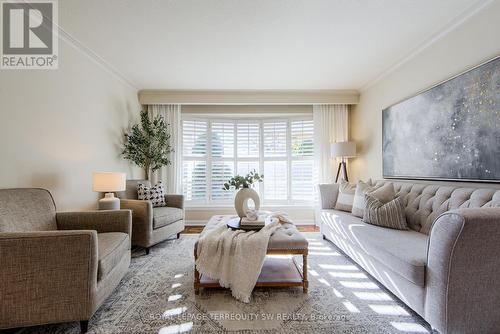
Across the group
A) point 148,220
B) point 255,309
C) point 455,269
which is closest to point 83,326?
point 255,309

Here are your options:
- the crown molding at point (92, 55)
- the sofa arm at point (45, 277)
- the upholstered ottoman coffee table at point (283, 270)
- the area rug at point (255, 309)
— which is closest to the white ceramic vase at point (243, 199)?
the upholstered ottoman coffee table at point (283, 270)

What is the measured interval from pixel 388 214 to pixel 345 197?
92 cm

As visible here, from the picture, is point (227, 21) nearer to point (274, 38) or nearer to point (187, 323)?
point (274, 38)

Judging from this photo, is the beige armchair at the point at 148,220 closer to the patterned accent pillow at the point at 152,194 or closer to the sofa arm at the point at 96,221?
the patterned accent pillow at the point at 152,194

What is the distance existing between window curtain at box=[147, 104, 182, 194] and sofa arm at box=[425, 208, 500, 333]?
3.94 meters

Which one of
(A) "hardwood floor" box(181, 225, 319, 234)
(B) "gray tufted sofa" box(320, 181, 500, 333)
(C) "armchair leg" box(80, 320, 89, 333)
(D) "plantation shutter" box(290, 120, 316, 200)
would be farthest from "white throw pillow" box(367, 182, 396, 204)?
(C) "armchair leg" box(80, 320, 89, 333)

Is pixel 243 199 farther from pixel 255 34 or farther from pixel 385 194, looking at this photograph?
pixel 255 34

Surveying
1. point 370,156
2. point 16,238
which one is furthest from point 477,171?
point 16,238

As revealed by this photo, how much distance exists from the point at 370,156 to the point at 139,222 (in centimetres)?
373

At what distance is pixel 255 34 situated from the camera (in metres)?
2.40

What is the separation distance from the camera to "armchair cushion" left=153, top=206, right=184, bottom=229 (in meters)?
2.93

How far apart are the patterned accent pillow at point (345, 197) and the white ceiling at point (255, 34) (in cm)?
178

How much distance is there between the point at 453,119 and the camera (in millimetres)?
2184

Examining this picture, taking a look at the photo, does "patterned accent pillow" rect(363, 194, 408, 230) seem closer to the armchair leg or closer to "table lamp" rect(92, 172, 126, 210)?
A: the armchair leg
